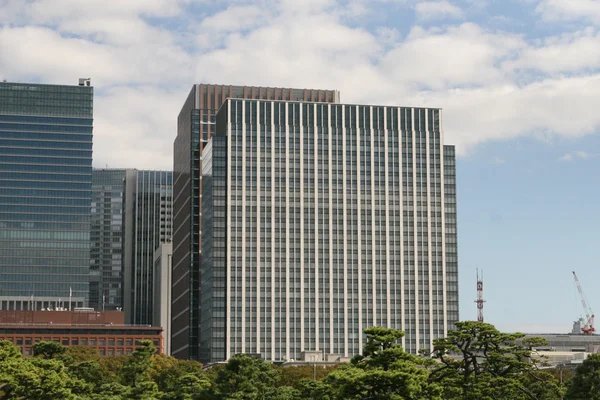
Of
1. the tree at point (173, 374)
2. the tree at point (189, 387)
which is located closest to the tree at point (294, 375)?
the tree at point (173, 374)

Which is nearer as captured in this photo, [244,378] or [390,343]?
[390,343]

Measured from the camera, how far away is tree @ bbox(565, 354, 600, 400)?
95562mm

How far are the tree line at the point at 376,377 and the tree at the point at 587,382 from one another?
0.30 feet

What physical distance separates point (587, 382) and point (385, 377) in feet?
81.6

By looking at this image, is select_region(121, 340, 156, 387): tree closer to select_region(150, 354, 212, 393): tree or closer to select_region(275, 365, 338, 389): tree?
select_region(150, 354, 212, 393): tree

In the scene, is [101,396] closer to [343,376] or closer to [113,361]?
[343,376]

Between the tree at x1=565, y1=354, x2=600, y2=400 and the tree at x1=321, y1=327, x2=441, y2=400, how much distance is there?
19.4 metres

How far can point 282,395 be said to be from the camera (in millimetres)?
125562

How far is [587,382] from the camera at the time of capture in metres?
95.8

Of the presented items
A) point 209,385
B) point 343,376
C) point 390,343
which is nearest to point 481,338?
point 390,343

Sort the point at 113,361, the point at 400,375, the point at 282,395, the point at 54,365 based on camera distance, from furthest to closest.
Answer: the point at 113,361 < the point at 282,395 < the point at 54,365 < the point at 400,375

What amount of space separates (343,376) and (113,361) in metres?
112

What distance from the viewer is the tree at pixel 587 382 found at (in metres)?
95.6

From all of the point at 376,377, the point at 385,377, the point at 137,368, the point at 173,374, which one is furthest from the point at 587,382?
the point at 173,374
